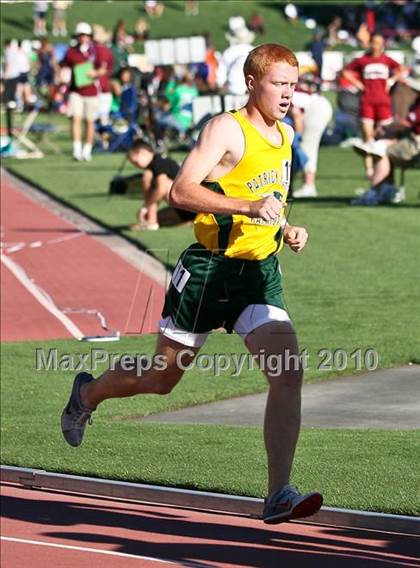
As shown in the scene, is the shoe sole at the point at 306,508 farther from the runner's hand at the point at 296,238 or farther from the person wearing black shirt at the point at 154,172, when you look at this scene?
the person wearing black shirt at the point at 154,172

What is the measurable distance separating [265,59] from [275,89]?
13 centimetres

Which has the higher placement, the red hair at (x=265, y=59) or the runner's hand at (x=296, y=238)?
the red hair at (x=265, y=59)

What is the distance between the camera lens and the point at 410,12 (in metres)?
55.5

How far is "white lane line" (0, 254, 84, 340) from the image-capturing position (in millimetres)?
13895

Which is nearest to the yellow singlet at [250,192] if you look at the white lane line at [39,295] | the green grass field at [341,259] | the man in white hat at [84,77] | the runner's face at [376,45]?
the green grass field at [341,259]

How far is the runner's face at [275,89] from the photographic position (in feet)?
21.1

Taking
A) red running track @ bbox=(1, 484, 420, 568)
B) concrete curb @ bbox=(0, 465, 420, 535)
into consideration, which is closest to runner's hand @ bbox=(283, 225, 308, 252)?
red running track @ bbox=(1, 484, 420, 568)

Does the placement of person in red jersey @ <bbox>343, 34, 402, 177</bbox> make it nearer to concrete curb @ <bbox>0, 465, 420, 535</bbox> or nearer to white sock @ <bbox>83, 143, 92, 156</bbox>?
white sock @ <bbox>83, 143, 92, 156</bbox>

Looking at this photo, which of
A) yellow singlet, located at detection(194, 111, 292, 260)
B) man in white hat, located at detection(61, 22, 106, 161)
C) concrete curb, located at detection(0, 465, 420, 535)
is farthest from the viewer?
man in white hat, located at detection(61, 22, 106, 161)

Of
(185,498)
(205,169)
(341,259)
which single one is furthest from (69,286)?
(205,169)

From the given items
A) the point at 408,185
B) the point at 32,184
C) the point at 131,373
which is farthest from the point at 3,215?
the point at 131,373

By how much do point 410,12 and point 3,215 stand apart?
35.7 m

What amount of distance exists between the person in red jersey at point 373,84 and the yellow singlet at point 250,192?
15.6 metres

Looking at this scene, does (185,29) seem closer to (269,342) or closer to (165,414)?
(165,414)
